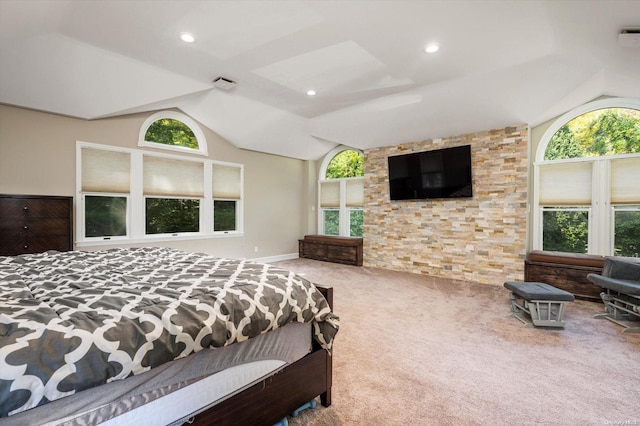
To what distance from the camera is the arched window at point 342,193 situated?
6930 millimetres

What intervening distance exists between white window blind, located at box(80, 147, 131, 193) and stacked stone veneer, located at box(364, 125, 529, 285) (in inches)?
177

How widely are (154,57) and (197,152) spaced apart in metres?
2.24

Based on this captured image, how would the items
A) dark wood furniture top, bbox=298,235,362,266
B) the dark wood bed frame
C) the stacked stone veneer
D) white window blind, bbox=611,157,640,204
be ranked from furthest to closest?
dark wood furniture top, bbox=298,235,362,266 < the stacked stone veneer < white window blind, bbox=611,157,640,204 < the dark wood bed frame

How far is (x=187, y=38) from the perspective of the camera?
3053 millimetres

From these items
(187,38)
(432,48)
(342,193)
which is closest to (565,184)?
(432,48)

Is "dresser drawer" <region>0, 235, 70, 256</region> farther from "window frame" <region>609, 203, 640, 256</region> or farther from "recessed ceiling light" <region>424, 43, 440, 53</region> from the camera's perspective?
"window frame" <region>609, 203, 640, 256</region>

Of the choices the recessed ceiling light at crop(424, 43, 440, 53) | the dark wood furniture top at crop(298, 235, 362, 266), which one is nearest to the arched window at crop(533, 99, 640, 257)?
the recessed ceiling light at crop(424, 43, 440, 53)

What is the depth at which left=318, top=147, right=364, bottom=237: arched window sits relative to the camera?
693 cm

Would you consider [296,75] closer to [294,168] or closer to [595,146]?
[294,168]

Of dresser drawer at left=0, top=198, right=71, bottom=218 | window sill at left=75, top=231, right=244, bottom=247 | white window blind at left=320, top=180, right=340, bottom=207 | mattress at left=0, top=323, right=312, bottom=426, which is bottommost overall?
mattress at left=0, top=323, right=312, bottom=426

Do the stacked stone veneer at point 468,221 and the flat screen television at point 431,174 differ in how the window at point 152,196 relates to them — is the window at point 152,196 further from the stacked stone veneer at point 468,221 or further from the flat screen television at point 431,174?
the flat screen television at point 431,174

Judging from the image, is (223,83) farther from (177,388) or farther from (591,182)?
(591,182)

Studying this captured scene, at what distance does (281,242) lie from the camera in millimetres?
7121

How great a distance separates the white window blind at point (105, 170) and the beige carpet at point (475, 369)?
384cm
